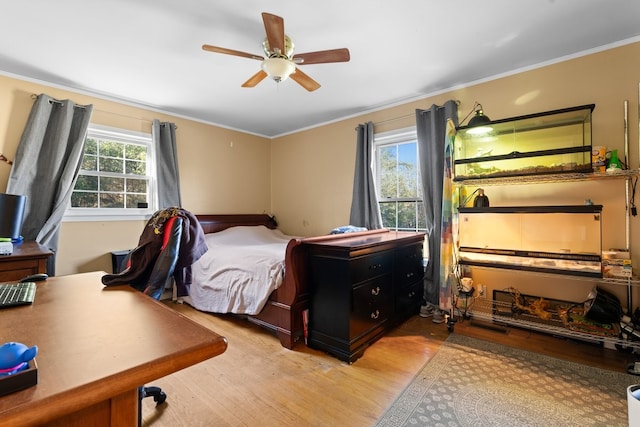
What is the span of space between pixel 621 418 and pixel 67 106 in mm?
4976

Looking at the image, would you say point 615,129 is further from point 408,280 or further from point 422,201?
point 408,280

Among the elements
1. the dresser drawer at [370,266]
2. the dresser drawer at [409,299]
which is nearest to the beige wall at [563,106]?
the dresser drawer at [409,299]

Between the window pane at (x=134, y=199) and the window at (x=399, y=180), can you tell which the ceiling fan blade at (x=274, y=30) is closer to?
the window at (x=399, y=180)

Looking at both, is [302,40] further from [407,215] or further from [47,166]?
[47,166]

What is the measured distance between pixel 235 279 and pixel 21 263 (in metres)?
1.54

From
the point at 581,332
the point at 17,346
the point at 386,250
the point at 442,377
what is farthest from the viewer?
the point at 386,250

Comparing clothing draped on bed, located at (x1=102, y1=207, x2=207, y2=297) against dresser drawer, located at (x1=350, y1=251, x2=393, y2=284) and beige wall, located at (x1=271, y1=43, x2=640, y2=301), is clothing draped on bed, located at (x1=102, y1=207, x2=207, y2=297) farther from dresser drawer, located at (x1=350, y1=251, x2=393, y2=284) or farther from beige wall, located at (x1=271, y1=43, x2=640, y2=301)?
beige wall, located at (x1=271, y1=43, x2=640, y2=301)

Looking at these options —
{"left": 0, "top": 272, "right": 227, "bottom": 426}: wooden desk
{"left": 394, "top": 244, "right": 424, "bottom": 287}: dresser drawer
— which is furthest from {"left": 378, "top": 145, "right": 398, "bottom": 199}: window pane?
{"left": 0, "top": 272, "right": 227, "bottom": 426}: wooden desk

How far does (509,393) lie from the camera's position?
1.82m

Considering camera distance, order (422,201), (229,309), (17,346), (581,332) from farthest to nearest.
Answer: (422,201) → (229,309) → (581,332) → (17,346)

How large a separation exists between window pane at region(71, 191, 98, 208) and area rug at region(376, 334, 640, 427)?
3.64 meters

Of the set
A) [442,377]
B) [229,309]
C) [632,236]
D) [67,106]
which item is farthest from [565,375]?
[67,106]

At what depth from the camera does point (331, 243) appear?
2373 mm

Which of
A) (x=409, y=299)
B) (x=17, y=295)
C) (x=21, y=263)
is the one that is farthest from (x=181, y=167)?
(x=409, y=299)
